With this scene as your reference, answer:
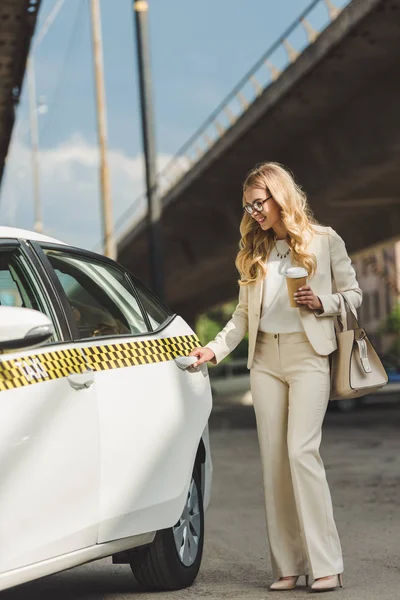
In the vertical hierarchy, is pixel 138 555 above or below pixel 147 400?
below

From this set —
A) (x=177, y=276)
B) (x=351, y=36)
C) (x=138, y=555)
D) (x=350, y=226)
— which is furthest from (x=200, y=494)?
(x=177, y=276)

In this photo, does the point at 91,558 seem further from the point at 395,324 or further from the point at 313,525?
the point at 395,324

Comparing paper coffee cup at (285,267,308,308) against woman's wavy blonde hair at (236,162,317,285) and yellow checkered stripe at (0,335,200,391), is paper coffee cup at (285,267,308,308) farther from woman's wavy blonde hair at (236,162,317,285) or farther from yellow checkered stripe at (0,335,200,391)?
yellow checkered stripe at (0,335,200,391)

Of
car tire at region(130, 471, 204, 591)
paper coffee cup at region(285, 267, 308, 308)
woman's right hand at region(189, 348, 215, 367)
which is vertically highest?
paper coffee cup at region(285, 267, 308, 308)

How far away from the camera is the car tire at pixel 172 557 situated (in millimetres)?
6168

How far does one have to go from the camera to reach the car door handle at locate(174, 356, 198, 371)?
6250mm

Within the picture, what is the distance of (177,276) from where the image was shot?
4675cm

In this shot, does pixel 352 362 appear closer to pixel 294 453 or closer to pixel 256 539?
pixel 294 453

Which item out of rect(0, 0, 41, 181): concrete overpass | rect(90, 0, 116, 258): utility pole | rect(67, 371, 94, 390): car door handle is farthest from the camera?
rect(90, 0, 116, 258): utility pole

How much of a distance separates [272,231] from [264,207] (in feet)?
0.77

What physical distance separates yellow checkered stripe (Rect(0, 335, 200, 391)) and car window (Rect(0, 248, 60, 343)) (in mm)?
262

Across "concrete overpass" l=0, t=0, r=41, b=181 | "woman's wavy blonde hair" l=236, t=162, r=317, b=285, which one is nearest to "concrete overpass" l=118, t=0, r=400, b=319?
"concrete overpass" l=0, t=0, r=41, b=181

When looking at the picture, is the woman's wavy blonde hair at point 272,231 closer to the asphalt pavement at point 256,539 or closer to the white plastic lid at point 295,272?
the white plastic lid at point 295,272

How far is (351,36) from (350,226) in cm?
1555
